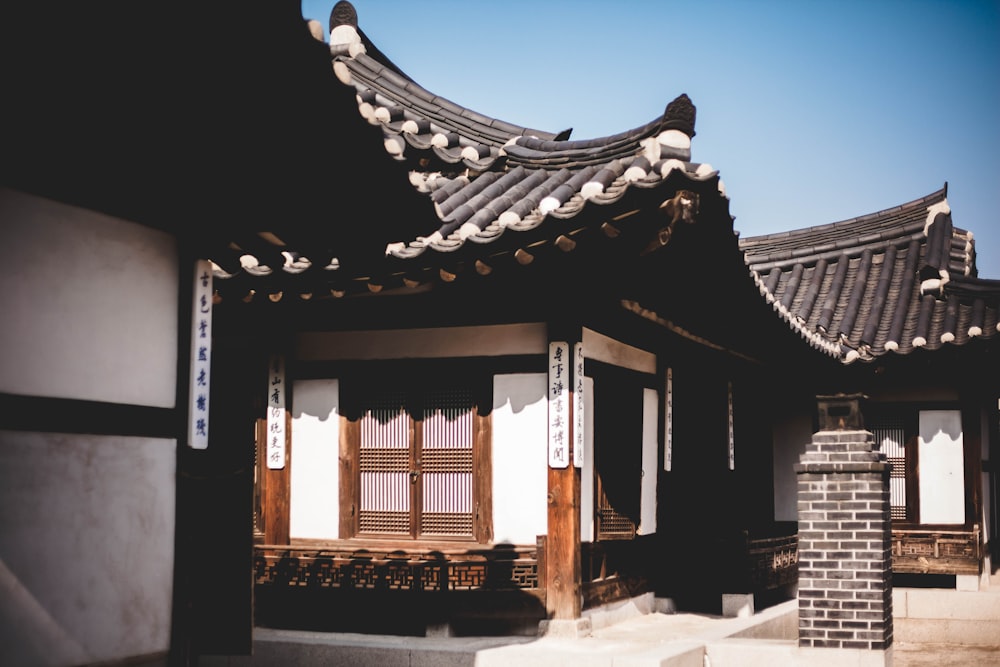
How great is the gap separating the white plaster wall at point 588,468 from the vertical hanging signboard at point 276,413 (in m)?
3.41

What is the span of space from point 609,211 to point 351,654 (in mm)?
4878

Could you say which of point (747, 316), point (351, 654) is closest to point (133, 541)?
point (351, 654)

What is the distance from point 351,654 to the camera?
33.9ft

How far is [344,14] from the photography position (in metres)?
15.1

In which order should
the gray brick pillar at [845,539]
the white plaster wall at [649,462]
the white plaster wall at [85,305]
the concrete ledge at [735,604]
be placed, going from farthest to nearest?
1. the concrete ledge at [735,604]
2. the white plaster wall at [649,462]
3. the gray brick pillar at [845,539]
4. the white plaster wall at [85,305]

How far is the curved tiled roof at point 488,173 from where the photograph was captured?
9.78 m

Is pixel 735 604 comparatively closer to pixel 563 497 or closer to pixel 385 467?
pixel 563 497

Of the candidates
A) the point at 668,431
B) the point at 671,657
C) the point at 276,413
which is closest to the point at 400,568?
the point at 276,413

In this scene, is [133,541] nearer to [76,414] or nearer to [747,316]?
[76,414]

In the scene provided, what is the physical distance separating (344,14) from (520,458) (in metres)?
7.35

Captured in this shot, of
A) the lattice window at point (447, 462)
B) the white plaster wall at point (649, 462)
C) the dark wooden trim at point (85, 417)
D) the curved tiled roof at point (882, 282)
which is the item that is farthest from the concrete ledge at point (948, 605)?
the dark wooden trim at point (85, 417)

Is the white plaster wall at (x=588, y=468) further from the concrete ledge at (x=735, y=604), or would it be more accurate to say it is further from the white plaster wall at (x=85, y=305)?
the white plaster wall at (x=85, y=305)

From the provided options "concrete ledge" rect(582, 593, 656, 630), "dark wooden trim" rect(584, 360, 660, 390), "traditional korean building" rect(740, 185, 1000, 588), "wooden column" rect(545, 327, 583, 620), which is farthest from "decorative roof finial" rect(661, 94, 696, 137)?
"traditional korean building" rect(740, 185, 1000, 588)

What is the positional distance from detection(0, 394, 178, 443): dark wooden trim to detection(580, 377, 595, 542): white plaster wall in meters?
6.39
